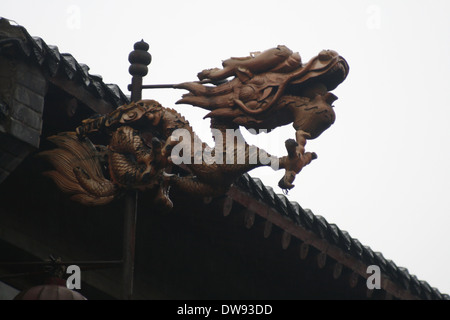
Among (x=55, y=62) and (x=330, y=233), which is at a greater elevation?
(x=55, y=62)

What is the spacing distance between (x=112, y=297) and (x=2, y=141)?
103 inches

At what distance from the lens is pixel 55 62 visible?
6863 millimetres

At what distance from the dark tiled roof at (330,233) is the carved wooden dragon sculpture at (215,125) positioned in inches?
96.3

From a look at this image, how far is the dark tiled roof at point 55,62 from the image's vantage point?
671cm

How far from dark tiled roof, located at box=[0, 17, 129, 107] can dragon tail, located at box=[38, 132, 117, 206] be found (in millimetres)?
888

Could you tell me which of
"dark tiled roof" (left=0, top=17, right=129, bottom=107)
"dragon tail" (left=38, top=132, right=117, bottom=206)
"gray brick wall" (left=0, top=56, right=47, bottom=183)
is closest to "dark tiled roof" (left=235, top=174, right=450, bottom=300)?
"dark tiled roof" (left=0, top=17, right=129, bottom=107)

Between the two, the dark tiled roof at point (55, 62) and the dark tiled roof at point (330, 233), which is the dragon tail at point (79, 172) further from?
the dark tiled roof at point (330, 233)

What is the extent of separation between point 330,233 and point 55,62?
12.1 ft

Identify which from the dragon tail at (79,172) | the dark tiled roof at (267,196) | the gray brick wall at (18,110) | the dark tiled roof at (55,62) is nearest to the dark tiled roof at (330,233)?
the dark tiled roof at (267,196)

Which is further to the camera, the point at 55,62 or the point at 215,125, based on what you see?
the point at 55,62

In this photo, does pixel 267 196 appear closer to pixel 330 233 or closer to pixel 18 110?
pixel 330 233

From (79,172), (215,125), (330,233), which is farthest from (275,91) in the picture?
(330,233)

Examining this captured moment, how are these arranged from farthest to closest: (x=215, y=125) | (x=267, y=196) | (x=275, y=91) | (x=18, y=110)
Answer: (x=267, y=196) → (x=18, y=110) → (x=215, y=125) → (x=275, y=91)

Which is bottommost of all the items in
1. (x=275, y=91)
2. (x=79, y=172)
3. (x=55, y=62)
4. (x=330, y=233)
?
(x=79, y=172)
